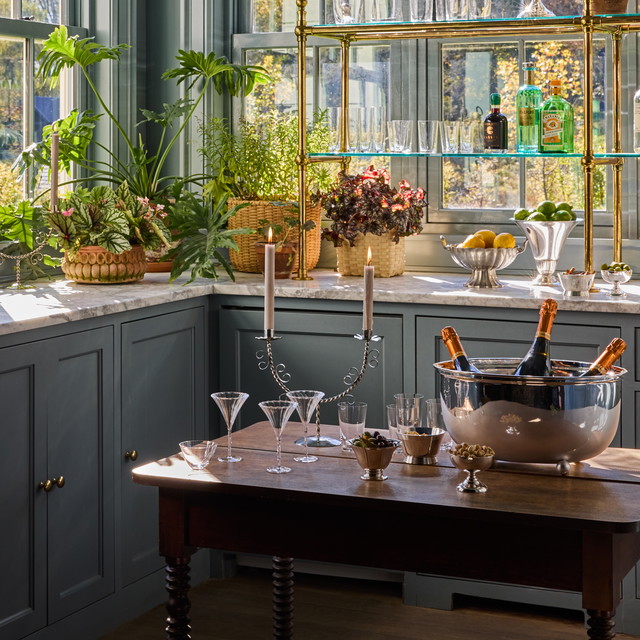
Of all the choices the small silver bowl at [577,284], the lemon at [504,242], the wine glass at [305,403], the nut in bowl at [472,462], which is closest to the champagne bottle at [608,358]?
the nut in bowl at [472,462]

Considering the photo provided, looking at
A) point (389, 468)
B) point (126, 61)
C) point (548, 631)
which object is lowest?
point (548, 631)

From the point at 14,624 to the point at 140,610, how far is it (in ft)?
2.17

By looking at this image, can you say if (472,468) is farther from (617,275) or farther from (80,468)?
(617,275)

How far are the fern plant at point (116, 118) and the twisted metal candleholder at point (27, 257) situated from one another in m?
0.27

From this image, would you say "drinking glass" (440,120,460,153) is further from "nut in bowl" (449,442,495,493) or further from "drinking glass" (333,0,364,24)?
"nut in bowl" (449,442,495,493)

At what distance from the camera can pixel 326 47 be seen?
Answer: 4.52 metres

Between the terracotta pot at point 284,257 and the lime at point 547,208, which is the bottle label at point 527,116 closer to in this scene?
the lime at point 547,208

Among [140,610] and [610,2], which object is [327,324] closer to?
[140,610]

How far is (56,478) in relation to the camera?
10.6ft

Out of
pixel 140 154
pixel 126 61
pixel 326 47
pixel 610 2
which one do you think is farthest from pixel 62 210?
pixel 610 2

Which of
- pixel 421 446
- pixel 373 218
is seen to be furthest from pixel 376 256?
pixel 421 446

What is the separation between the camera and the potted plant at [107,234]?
12.5 feet

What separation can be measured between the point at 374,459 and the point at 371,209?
2.05 m

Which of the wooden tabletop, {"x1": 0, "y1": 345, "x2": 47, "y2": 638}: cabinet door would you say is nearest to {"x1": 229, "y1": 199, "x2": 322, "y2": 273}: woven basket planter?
{"x1": 0, "y1": 345, "x2": 47, "y2": 638}: cabinet door
